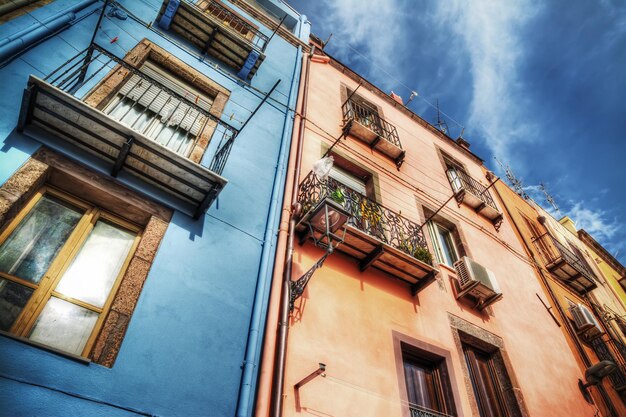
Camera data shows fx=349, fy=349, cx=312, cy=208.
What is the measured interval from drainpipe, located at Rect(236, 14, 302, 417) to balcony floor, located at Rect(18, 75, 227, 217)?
1192 millimetres

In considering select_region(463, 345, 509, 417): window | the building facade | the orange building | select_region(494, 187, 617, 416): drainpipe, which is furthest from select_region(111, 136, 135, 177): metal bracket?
select_region(494, 187, 617, 416): drainpipe

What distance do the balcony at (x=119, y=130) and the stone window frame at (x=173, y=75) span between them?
2cm

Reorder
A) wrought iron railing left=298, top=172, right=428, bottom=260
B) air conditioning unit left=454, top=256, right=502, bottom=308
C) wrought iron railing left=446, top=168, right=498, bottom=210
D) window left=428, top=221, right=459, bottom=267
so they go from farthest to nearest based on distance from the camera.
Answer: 1. wrought iron railing left=446, top=168, right=498, bottom=210
2. window left=428, top=221, right=459, bottom=267
3. air conditioning unit left=454, top=256, right=502, bottom=308
4. wrought iron railing left=298, top=172, right=428, bottom=260

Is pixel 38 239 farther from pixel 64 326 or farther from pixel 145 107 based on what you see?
pixel 145 107

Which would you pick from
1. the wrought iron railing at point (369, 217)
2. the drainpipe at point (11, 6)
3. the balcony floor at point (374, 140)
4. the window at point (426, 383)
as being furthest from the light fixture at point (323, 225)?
the drainpipe at point (11, 6)

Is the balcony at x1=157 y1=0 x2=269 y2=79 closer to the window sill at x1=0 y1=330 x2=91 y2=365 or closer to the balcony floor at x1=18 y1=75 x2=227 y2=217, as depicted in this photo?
the balcony floor at x1=18 y1=75 x2=227 y2=217

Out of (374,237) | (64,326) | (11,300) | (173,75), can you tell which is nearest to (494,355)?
(374,237)

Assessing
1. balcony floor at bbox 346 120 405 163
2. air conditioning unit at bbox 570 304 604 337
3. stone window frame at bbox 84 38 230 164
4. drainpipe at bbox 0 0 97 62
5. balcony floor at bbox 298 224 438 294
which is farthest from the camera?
air conditioning unit at bbox 570 304 604 337

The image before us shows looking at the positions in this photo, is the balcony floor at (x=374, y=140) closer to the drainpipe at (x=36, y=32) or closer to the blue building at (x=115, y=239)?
the blue building at (x=115, y=239)

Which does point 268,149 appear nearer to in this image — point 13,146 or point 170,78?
point 170,78

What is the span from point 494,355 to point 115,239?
7636 millimetres

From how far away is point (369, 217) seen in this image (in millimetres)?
7469

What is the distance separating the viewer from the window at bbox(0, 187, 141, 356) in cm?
364

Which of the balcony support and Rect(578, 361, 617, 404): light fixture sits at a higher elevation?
the balcony support
